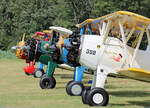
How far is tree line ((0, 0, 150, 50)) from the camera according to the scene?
44.0 meters

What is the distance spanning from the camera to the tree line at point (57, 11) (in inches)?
1731

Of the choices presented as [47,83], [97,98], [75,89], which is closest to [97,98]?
[97,98]

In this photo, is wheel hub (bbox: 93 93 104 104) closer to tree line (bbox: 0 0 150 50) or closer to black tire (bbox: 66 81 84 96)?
black tire (bbox: 66 81 84 96)

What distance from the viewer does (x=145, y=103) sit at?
33.5ft

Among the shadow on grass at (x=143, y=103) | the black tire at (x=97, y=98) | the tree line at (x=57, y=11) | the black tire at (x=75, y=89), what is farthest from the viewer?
the tree line at (x=57, y=11)

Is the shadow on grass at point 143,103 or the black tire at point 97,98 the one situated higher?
the black tire at point 97,98

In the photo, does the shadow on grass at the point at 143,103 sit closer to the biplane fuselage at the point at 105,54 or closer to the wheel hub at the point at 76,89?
the biplane fuselage at the point at 105,54

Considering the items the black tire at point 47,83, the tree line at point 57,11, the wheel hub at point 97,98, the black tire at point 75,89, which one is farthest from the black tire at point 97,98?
the tree line at point 57,11

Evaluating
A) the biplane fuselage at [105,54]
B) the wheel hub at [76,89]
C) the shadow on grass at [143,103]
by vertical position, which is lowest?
the shadow on grass at [143,103]

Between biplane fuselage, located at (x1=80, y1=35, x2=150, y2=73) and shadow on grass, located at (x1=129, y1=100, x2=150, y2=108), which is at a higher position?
biplane fuselage, located at (x1=80, y1=35, x2=150, y2=73)

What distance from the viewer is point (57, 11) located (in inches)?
2051

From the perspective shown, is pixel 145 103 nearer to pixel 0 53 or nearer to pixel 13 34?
pixel 0 53

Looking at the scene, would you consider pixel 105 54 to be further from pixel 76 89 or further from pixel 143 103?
pixel 76 89

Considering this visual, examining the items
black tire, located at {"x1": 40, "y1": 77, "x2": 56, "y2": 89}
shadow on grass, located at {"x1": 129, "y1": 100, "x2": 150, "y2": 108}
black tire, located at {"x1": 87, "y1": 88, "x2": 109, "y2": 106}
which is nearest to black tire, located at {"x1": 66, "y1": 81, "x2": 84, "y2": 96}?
shadow on grass, located at {"x1": 129, "y1": 100, "x2": 150, "y2": 108}
